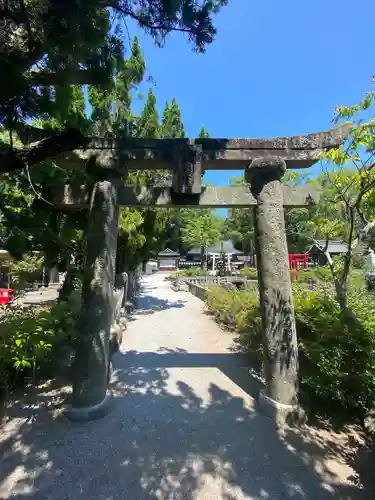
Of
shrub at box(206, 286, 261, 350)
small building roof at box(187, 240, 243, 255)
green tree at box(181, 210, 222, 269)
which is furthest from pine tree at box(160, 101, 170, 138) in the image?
small building roof at box(187, 240, 243, 255)

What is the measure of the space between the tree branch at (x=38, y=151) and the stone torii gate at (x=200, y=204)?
2.18ft

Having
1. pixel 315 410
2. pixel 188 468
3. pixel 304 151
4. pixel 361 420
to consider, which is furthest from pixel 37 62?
pixel 361 420

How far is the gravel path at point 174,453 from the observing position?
7.48 ft

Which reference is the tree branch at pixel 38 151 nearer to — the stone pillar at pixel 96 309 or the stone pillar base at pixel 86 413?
the stone pillar at pixel 96 309

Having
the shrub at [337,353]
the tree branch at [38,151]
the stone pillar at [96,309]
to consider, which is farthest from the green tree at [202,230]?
the tree branch at [38,151]

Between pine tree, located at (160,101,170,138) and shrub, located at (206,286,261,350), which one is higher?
pine tree, located at (160,101,170,138)

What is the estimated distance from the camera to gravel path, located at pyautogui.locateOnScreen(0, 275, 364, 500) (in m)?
2.28

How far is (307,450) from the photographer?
2795 mm

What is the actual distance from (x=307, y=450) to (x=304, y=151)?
3.79m

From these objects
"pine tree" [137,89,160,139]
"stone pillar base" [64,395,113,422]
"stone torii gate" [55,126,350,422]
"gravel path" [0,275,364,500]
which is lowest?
"gravel path" [0,275,364,500]

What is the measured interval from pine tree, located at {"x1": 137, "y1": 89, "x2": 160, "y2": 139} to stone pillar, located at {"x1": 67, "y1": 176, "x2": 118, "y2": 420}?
5.88 meters

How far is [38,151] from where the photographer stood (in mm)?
2662

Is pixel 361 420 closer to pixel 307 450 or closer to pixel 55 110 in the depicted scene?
pixel 307 450

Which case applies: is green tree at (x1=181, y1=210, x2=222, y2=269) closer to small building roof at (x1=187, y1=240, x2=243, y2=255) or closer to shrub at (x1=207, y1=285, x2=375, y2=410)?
small building roof at (x1=187, y1=240, x2=243, y2=255)
